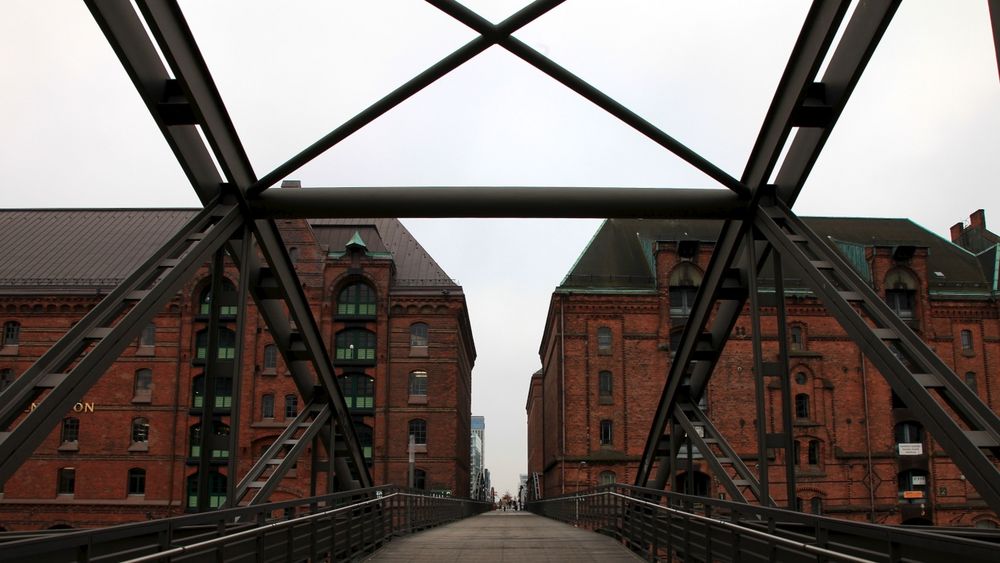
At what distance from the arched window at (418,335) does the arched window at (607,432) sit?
8.99 metres

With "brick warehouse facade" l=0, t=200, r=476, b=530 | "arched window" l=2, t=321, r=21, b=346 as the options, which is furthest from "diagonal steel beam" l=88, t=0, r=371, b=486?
"arched window" l=2, t=321, r=21, b=346

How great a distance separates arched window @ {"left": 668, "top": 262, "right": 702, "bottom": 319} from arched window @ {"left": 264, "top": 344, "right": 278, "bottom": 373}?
18321mm

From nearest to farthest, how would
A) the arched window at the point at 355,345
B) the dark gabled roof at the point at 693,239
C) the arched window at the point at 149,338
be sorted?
the arched window at the point at 355,345
the arched window at the point at 149,338
the dark gabled roof at the point at 693,239

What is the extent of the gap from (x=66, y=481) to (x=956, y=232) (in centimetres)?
4740

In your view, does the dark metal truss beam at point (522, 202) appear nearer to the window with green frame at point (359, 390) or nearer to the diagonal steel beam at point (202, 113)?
the diagonal steel beam at point (202, 113)

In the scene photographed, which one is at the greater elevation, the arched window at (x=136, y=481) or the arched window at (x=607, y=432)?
the arched window at (x=607, y=432)

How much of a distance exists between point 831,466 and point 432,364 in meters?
18.6

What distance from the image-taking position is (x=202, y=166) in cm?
907

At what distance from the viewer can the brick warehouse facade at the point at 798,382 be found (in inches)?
1674

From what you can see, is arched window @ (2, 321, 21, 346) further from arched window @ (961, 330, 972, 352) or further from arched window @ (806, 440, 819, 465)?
arched window @ (961, 330, 972, 352)

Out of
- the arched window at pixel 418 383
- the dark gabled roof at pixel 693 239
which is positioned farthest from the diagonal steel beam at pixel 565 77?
the arched window at pixel 418 383

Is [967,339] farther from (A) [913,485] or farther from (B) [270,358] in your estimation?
(B) [270,358]

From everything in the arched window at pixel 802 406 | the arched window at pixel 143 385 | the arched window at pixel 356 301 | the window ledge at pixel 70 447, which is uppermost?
the arched window at pixel 356 301

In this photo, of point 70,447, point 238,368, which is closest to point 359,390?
point 70,447
